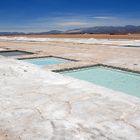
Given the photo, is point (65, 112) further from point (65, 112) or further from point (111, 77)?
point (111, 77)

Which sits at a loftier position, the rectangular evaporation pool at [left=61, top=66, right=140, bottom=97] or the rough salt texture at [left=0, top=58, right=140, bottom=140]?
the rough salt texture at [left=0, top=58, right=140, bottom=140]

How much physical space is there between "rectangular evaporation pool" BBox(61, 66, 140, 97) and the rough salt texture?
1.72 meters

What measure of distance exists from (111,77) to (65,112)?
14.9ft

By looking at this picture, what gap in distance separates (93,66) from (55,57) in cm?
364

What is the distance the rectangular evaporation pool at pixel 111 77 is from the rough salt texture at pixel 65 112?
1720mm

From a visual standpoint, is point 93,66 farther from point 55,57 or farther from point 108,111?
point 108,111

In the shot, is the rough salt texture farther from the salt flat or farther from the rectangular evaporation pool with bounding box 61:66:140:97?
the rectangular evaporation pool with bounding box 61:66:140:97

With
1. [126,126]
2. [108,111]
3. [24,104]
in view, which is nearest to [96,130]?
[126,126]

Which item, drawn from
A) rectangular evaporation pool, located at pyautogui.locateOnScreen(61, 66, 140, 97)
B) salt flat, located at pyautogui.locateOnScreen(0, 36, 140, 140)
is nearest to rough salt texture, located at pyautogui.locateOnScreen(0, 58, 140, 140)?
salt flat, located at pyautogui.locateOnScreen(0, 36, 140, 140)

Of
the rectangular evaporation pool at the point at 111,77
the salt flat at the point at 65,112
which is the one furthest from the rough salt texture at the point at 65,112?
the rectangular evaporation pool at the point at 111,77

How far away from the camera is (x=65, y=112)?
4.11 meters

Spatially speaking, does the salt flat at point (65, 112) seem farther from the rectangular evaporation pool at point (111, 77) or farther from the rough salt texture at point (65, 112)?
the rectangular evaporation pool at point (111, 77)

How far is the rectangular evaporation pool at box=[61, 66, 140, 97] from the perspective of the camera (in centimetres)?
717

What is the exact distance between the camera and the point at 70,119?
12.5ft
